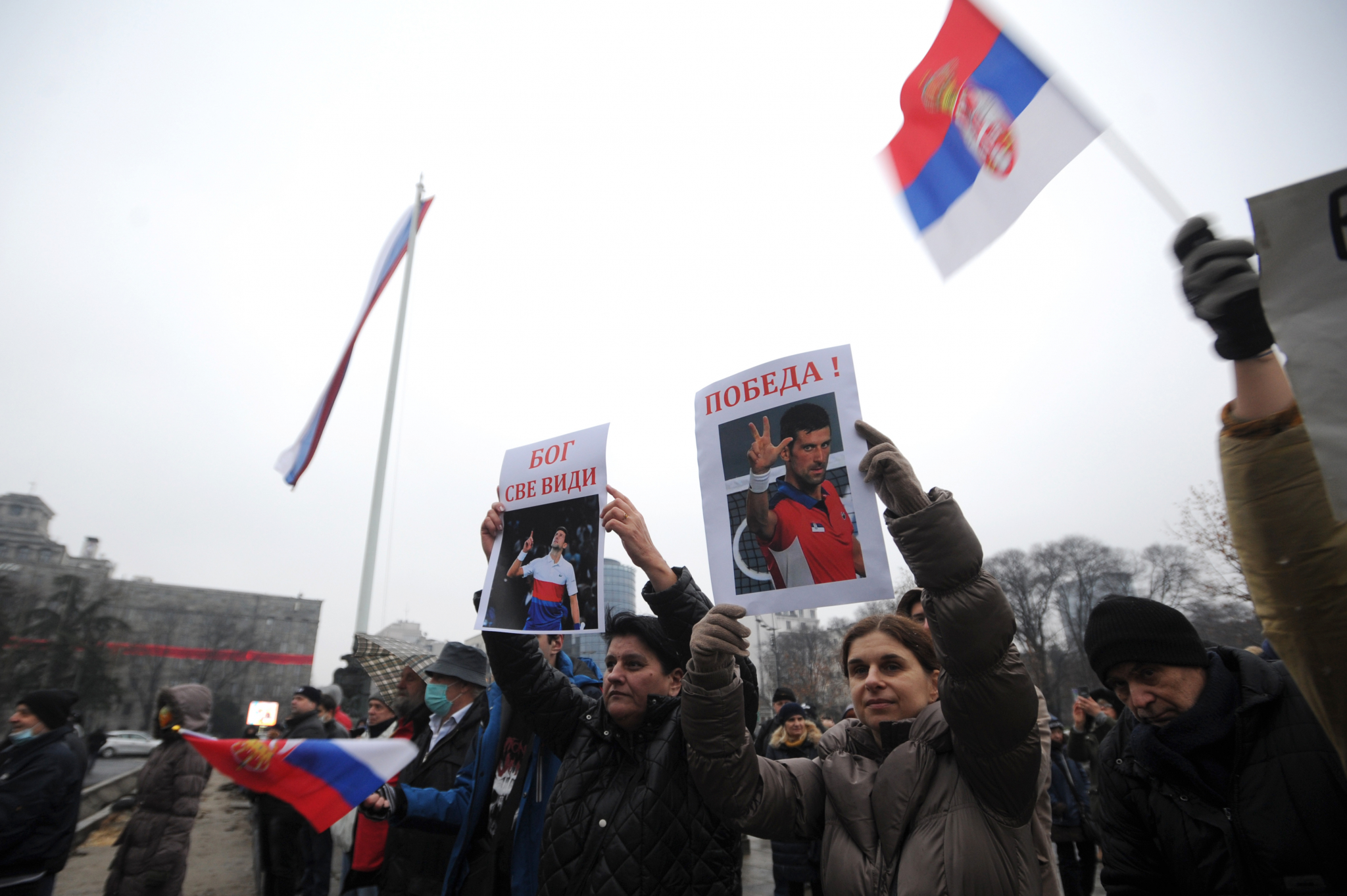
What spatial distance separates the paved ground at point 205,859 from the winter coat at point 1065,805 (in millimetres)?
7723

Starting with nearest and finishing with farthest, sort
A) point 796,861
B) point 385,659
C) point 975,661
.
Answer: point 975,661 → point 385,659 → point 796,861

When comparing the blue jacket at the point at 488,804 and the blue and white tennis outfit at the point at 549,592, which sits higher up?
the blue and white tennis outfit at the point at 549,592

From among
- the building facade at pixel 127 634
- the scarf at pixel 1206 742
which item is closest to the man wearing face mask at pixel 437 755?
the scarf at pixel 1206 742

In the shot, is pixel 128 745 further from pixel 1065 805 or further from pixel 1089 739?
pixel 1065 805

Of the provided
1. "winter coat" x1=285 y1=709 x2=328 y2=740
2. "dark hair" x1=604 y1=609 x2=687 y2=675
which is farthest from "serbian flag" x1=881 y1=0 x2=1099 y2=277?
"winter coat" x1=285 y1=709 x2=328 y2=740

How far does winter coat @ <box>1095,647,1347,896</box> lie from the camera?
160cm

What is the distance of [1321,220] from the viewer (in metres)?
1.25

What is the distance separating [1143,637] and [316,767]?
2.59 metres

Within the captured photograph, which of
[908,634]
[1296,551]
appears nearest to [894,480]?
[908,634]

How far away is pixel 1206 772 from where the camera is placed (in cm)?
183

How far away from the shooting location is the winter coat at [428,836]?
325 centimetres

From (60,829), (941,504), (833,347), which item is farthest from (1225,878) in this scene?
(60,829)

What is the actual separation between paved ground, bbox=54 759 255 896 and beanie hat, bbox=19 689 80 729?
2.05 metres

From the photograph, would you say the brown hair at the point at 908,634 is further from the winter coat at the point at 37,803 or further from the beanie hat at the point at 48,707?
the beanie hat at the point at 48,707
